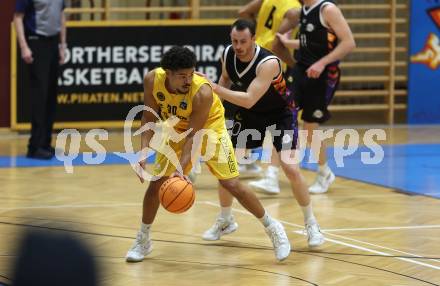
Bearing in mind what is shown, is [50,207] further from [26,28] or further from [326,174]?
[26,28]

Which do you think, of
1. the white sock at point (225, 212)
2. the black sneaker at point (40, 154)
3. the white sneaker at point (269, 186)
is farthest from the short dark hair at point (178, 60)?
the black sneaker at point (40, 154)

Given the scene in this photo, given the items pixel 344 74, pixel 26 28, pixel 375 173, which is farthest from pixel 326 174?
pixel 344 74

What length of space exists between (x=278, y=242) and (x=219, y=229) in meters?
0.74

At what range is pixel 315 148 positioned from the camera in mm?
8352

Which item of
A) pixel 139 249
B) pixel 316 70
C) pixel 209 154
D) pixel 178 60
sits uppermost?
pixel 178 60

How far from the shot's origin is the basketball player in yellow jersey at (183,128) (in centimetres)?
507

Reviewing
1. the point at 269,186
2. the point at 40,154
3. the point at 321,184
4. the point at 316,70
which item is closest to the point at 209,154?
the point at 316,70

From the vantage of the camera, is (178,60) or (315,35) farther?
(315,35)

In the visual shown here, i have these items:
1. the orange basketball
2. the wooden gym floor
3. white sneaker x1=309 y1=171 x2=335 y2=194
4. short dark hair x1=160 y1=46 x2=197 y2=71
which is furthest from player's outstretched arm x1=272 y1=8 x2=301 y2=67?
the orange basketball

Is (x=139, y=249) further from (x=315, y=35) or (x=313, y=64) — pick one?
(x=315, y=35)

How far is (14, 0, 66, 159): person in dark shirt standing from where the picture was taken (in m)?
10.1

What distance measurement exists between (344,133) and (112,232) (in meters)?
6.82

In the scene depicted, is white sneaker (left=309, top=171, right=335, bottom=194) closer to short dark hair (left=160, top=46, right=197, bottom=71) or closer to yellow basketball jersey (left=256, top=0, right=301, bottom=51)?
yellow basketball jersey (left=256, top=0, right=301, bottom=51)

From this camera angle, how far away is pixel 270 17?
889 centimetres
